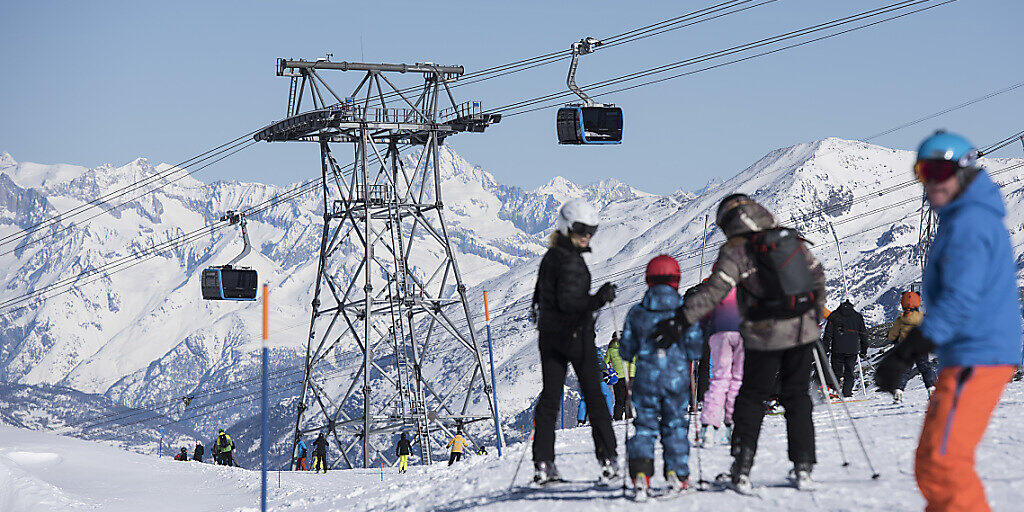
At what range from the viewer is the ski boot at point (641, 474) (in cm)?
800

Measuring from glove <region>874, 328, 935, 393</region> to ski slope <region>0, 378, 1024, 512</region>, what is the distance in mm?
1816

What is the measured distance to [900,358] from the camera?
5.59 metres

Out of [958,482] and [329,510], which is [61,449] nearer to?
[329,510]

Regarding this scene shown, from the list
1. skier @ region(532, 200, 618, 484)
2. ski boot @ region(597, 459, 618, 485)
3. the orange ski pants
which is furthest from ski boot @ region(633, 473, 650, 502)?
the orange ski pants

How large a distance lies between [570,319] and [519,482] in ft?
6.67

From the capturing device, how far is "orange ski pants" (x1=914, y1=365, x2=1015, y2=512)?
216 inches

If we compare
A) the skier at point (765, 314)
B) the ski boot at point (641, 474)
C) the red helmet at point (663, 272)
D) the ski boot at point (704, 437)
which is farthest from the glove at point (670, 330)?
the ski boot at point (704, 437)

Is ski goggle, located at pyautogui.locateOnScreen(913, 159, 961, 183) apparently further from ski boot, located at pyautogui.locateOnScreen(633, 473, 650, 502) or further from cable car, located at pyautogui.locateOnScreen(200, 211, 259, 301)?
cable car, located at pyautogui.locateOnScreen(200, 211, 259, 301)

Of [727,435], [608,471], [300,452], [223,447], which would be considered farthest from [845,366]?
[223,447]

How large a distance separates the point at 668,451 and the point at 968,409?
2951 millimetres

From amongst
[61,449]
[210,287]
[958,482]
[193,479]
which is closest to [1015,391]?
[958,482]

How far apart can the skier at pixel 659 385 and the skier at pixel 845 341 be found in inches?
412

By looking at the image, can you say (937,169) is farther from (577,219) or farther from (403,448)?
(403,448)

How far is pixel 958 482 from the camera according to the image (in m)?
5.49
